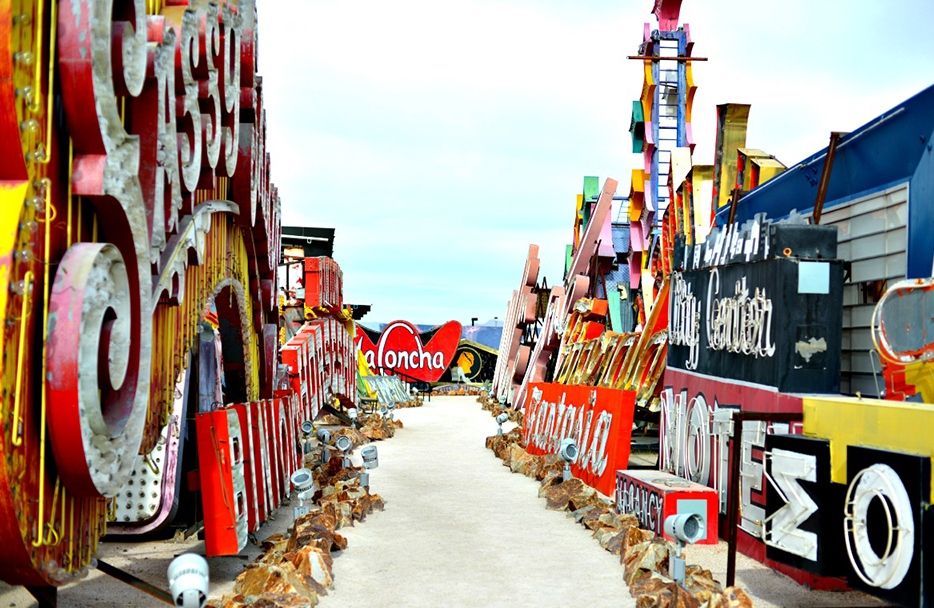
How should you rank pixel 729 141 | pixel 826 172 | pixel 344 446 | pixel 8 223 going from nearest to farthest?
pixel 8 223, pixel 826 172, pixel 729 141, pixel 344 446

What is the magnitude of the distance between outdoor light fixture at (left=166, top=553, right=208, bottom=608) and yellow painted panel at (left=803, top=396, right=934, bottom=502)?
4327 mm

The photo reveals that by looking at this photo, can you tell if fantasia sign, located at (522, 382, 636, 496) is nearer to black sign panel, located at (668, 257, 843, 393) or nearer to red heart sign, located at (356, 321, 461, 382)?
black sign panel, located at (668, 257, 843, 393)

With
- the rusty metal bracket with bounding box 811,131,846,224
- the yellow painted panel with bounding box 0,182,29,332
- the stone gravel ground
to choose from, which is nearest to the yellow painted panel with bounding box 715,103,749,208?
the rusty metal bracket with bounding box 811,131,846,224

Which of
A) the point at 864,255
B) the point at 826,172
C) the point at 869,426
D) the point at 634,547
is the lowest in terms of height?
the point at 634,547

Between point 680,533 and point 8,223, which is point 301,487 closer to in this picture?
point 680,533

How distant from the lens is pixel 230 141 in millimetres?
8195

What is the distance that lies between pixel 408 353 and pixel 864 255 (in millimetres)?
29037

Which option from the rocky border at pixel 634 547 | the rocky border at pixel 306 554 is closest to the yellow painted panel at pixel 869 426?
the rocky border at pixel 634 547

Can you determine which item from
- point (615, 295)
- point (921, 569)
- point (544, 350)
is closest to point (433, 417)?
point (544, 350)

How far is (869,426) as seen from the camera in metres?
6.59

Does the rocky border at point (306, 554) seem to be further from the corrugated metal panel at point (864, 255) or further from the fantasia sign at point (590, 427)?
the corrugated metal panel at point (864, 255)

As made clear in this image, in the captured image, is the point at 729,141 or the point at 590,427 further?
the point at 729,141

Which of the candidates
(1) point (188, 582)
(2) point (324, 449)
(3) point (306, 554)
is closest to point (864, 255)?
(3) point (306, 554)

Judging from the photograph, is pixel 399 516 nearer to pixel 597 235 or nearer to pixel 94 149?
pixel 94 149
